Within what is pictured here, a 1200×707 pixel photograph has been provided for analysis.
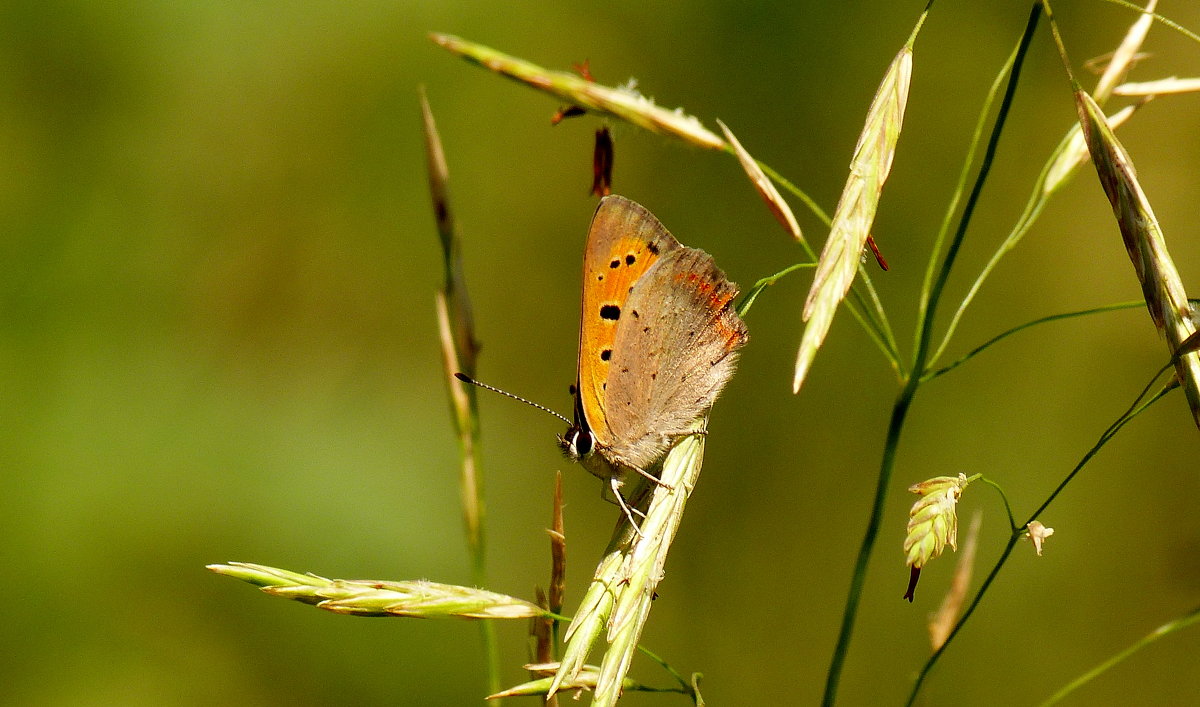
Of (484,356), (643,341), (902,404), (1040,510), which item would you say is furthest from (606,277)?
(484,356)

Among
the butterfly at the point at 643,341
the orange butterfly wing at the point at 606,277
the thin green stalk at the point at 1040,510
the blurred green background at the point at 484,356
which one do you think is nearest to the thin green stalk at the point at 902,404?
the thin green stalk at the point at 1040,510

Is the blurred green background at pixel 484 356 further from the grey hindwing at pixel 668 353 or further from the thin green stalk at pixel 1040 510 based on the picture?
the thin green stalk at pixel 1040 510

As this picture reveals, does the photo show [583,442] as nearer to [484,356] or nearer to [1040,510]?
[1040,510]

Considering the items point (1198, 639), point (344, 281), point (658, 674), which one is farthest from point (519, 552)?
point (1198, 639)

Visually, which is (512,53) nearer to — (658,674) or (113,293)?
(113,293)

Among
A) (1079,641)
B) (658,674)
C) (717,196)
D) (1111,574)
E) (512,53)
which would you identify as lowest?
(658,674)

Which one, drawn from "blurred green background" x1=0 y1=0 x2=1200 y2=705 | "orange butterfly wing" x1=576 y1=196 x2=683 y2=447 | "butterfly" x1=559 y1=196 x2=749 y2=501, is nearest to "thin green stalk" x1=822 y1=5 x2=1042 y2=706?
"butterfly" x1=559 y1=196 x2=749 y2=501
